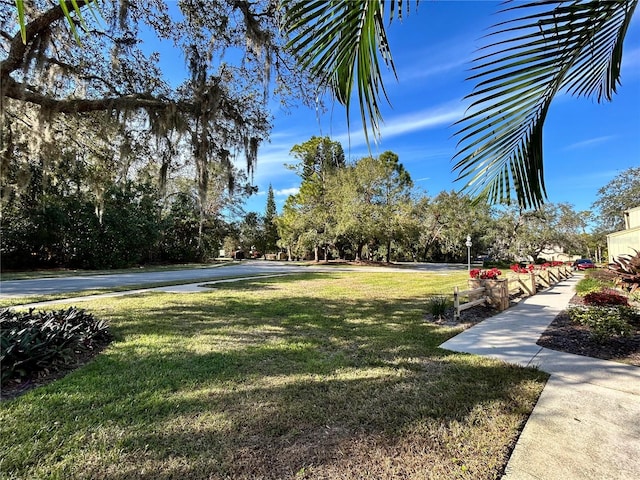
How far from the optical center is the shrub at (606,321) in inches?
159

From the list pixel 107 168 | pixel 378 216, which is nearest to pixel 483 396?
pixel 107 168

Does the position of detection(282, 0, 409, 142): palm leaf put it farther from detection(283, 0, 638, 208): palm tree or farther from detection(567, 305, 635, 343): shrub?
detection(567, 305, 635, 343): shrub

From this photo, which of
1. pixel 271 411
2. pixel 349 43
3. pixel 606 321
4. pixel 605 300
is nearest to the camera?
pixel 349 43

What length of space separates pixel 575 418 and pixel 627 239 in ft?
36.2

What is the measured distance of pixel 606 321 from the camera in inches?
164

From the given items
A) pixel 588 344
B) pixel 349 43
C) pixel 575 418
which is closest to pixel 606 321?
pixel 588 344

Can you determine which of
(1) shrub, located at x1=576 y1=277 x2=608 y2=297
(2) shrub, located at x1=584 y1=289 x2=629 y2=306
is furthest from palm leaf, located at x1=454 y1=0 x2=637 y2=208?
(1) shrub, located at x1=576 y1=277 x2=608 y2=297

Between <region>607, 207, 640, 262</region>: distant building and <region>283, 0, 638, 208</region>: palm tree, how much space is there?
9.36 meters

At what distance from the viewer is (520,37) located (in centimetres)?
129

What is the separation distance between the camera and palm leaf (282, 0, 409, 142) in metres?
1.09

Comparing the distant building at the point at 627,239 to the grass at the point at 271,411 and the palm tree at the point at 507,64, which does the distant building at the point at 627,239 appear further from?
the palm tree at the point at 507,64

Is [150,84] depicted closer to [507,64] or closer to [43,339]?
[43,339]

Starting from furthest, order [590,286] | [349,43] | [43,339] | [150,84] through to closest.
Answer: [590,286] → [150,84] → [43,339] → [349,43]

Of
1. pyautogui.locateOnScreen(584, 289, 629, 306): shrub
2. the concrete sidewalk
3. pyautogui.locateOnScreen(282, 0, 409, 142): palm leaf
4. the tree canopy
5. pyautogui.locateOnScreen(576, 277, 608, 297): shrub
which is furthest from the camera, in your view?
pyautogui.locateOnScreen(576, 277, 608, 297): shrub
